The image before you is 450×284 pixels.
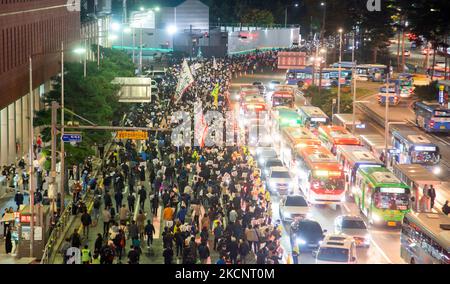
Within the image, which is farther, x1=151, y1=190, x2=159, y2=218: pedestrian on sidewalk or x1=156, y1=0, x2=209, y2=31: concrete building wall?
x1=156, y1=0, x2=209, y2=31: concrete building wall

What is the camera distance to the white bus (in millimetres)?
26031

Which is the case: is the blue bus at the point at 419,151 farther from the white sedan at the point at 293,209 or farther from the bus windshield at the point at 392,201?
the white sedan at the point at 293,209

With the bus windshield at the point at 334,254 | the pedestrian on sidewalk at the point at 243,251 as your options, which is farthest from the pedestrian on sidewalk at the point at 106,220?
the bus windshield at the point at 334,254

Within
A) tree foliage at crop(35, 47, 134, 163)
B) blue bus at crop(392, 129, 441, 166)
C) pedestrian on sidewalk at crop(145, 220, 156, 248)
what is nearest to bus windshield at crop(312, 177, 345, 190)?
blue bus at crop(392, 129, 441, 166)

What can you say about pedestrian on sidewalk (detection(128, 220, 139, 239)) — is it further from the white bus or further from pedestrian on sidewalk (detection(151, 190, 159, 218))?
the white bus

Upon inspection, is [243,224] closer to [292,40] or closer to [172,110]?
[172,110]

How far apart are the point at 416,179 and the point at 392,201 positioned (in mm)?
3361

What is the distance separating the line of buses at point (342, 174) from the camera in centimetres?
3516

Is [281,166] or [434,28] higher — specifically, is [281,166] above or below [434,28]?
below

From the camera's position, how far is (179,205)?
33.8 m

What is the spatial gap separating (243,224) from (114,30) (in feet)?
240

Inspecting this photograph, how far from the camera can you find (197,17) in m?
133

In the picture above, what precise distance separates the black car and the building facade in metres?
16.6
